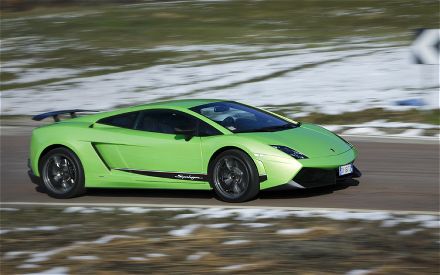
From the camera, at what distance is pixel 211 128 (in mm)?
11000

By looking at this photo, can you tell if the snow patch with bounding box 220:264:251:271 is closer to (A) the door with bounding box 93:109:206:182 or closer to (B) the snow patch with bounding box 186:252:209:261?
(B) the snow patch with bounding box 186:252:209:261

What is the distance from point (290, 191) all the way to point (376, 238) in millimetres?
2898

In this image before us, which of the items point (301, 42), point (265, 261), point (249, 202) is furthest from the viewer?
point (301, 42)

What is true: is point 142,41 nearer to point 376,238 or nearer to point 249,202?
point 249,202

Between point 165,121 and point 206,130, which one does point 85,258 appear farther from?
point 165,121

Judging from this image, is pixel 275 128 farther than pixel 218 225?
Yes

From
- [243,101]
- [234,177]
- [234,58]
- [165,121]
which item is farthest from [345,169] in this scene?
[234,58]

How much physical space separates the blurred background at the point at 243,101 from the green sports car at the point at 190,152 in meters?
0.28

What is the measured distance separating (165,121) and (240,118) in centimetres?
90

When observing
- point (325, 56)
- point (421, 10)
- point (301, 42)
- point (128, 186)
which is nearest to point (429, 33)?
point (128, 186)

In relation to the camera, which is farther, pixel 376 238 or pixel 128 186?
pixel 128 186

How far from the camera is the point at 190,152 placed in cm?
1102

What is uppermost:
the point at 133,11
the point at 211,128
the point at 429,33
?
the point at 133,11

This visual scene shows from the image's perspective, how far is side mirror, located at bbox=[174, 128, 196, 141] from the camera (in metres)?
11.0
